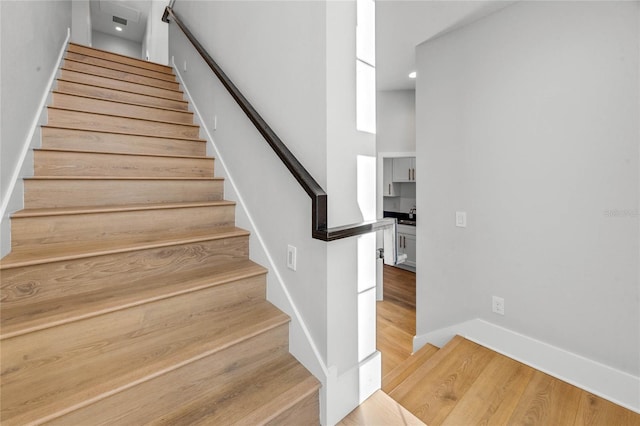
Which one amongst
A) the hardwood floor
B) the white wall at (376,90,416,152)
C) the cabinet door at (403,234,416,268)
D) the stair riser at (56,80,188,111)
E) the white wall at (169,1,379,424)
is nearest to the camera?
the white wall at (169,1,379,424)

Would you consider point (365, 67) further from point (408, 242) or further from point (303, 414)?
point (408, 242)

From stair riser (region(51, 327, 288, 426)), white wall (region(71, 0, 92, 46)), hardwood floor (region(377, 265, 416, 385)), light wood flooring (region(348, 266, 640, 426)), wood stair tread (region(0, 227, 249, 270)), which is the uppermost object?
white wall (region(71, 0, 92, 46))

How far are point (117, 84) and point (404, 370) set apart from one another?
3592mm

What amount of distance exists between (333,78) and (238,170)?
0.98m

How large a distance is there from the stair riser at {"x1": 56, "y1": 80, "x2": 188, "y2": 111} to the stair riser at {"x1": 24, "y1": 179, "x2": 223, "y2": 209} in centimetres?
128

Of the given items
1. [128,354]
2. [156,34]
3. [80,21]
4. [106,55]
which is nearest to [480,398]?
[128,354]

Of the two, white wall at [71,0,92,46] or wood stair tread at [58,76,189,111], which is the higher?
white wall at [71,0,92,46]

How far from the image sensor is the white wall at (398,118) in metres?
4.69

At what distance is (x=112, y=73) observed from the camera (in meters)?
2.84

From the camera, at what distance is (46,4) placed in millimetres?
2201

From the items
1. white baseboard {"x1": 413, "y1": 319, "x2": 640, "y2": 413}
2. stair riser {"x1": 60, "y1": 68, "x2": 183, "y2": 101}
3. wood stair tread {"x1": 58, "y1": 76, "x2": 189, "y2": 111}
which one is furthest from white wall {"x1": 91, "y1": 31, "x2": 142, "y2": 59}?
white baseboard {"x1": 413, "y1": 319, "x2": 640, "y2": 413}

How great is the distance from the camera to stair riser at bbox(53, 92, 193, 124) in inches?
84.0

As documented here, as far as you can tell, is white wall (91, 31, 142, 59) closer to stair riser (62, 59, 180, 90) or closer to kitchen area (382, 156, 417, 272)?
stair riser (62, 59, 180, 90)

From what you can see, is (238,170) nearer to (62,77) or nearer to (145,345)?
(145,345)
